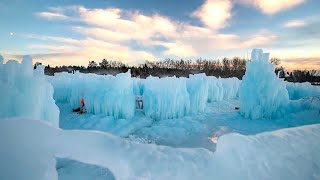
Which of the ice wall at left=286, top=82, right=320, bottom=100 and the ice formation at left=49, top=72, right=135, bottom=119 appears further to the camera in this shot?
the ice wall at left=286, top=82, right=320, bottom=100

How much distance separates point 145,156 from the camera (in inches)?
131

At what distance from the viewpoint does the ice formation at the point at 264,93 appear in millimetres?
17734

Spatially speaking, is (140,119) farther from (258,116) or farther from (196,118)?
(258,116)

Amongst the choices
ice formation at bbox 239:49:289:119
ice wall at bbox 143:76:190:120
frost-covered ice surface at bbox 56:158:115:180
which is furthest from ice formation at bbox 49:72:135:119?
frost-covered ice surface at bbox 56:158:115:180

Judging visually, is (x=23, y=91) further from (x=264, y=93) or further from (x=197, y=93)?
(x=264, y=93)

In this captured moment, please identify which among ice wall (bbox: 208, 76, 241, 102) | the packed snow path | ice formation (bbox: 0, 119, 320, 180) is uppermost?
ice formation (bbox: 0, 119, 320, 180)

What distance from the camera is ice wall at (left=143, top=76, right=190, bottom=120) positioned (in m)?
17.2

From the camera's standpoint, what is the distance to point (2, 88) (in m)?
6.12

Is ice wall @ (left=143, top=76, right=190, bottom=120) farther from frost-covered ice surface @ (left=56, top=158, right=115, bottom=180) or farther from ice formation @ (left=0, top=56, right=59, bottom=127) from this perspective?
ice formation @ (left=0, top=56, right=59, bottom=127)

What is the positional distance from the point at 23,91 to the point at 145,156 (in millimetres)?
4731

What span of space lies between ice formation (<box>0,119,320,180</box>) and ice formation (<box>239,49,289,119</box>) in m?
14.9

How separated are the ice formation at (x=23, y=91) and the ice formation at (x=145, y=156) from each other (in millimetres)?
3013

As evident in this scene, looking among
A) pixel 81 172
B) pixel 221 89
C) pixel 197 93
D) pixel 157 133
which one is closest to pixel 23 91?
pixel 81 172

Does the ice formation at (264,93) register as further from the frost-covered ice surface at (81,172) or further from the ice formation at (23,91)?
the ice formation at (23,91)
